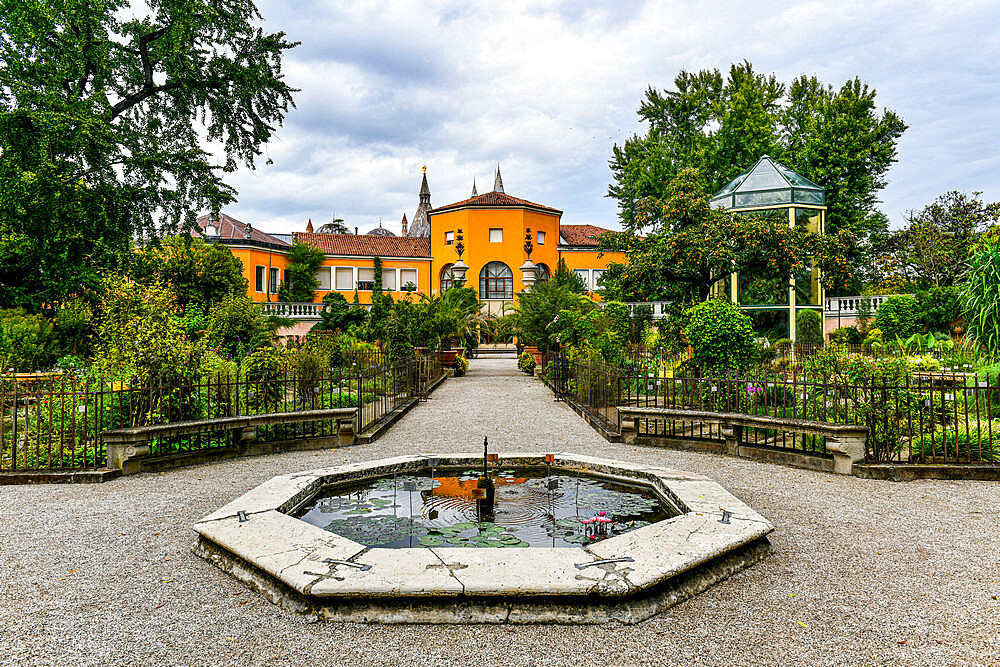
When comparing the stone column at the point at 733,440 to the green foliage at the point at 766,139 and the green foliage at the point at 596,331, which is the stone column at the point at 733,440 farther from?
the green foliage at the point at 766,139

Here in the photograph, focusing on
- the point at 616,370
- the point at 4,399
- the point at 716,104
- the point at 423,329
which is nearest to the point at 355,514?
the point at 4,399

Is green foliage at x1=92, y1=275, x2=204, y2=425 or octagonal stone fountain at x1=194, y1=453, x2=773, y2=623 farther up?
green foliage at x1=92, y1=275, x2=204, y2=425

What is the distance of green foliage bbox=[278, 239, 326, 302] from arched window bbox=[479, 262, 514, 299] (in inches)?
480

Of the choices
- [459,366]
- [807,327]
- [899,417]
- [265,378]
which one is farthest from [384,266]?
[899,417]

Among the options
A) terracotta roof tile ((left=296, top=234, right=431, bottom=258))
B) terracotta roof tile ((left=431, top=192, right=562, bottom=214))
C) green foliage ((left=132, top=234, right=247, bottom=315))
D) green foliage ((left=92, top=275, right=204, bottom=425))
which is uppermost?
terracotta roof tile ((left=431, top=192, right=562, bottom=214))

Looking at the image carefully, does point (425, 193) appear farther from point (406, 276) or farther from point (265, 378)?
point (265, 378)

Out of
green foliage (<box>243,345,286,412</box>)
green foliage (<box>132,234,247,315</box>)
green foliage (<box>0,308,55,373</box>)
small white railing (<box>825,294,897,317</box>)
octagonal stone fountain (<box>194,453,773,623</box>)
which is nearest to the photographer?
octagonal stone fountain (<box>194,453,773,623</box>)

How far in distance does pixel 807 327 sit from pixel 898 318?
291cm

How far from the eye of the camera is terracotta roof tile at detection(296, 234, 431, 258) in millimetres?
45281

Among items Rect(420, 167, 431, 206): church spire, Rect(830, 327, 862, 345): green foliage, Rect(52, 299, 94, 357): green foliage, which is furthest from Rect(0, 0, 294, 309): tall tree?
Rect(420, 167, 431, 206): church spire

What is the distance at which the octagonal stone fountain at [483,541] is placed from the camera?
3277mm

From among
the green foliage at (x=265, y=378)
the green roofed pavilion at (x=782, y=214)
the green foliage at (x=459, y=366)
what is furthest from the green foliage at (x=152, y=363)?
the green roofed pavilion at (x=782, y=214)

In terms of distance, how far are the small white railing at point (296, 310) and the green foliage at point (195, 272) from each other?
8.30 m

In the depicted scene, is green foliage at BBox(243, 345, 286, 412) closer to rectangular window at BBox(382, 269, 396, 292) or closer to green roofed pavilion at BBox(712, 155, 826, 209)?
green roofed pavilion at BBox(712, 155, 826, 209)
